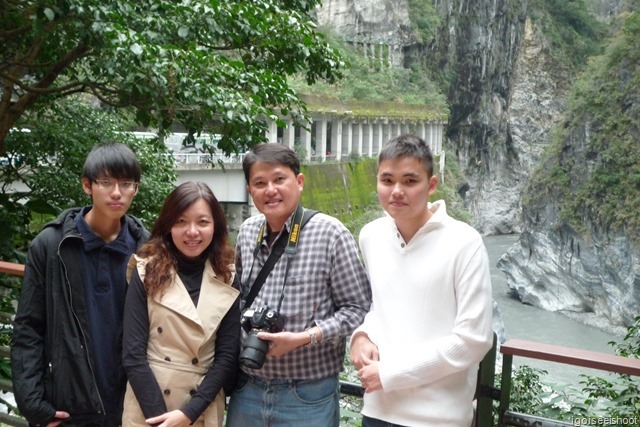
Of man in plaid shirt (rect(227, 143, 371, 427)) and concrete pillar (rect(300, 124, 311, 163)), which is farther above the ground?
man in plaid shirt (rect(227, 143, 371, 427))

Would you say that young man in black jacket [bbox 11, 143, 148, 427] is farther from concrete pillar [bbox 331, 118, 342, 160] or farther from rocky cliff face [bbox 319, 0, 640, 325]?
rocky cliff face [bbox 319, 0, 640, 325]

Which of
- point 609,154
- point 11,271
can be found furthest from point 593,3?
point 11,271

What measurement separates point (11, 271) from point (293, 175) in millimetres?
1500

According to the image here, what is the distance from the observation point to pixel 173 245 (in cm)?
197

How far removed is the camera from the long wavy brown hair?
0.64 feet

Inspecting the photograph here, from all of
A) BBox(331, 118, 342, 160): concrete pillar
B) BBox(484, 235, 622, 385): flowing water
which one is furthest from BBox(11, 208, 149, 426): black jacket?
BBox(331, 118, 342, 160): concrete pillar

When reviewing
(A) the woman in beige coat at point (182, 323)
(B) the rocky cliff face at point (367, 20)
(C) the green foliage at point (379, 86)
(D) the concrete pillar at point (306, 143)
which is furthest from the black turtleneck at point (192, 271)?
(B) the rocky cliff face at point (367, 20)

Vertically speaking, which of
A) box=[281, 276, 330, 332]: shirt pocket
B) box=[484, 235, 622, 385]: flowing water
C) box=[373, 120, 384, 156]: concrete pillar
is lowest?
box=[484, 235, 622, 385]: flowing water

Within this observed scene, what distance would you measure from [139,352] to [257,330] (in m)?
0.33

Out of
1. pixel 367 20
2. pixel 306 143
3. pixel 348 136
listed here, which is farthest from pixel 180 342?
pixel 367 20

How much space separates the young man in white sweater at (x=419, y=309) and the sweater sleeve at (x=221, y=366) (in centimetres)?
32

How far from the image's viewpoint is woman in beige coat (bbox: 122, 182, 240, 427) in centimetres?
184

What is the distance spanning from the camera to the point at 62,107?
667cm

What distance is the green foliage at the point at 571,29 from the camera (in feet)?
156
